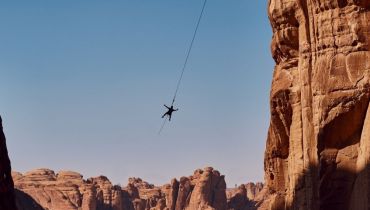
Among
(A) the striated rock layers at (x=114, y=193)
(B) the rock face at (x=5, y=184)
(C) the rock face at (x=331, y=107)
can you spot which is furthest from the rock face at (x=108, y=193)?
(C) the rock face at (x=331, y=107)

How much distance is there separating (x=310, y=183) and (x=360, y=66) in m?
5.19

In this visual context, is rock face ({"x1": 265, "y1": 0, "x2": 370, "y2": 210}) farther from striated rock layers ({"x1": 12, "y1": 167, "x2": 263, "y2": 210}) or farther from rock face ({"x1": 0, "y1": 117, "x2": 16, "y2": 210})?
striated rock layers ({"x1": 12, "y1": 167, "x2": 263, "y2": 210})

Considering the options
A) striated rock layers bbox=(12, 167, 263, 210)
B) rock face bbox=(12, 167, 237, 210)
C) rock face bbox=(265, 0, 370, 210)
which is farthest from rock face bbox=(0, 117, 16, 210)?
rock face bbox=(12, 167, 237, 210)

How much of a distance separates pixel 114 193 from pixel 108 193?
1.38 metres

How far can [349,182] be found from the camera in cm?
3506

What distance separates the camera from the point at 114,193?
191750 millimetres

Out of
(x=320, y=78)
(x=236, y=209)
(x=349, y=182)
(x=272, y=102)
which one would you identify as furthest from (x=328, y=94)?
(x=236, y=209)

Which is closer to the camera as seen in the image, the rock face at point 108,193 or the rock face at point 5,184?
the rock face at point 5,184

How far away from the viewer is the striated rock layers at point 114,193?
579ft

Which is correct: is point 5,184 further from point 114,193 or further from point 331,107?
point 114,193

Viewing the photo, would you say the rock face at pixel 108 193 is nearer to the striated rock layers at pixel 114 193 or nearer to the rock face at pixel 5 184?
the striated rock layers at pixel 114 193

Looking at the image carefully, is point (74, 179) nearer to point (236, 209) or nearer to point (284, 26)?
point (236, 209)

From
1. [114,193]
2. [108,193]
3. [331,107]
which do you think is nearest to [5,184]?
[331,107]

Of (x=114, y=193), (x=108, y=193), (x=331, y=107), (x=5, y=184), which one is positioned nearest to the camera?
(x=331, y=107)
